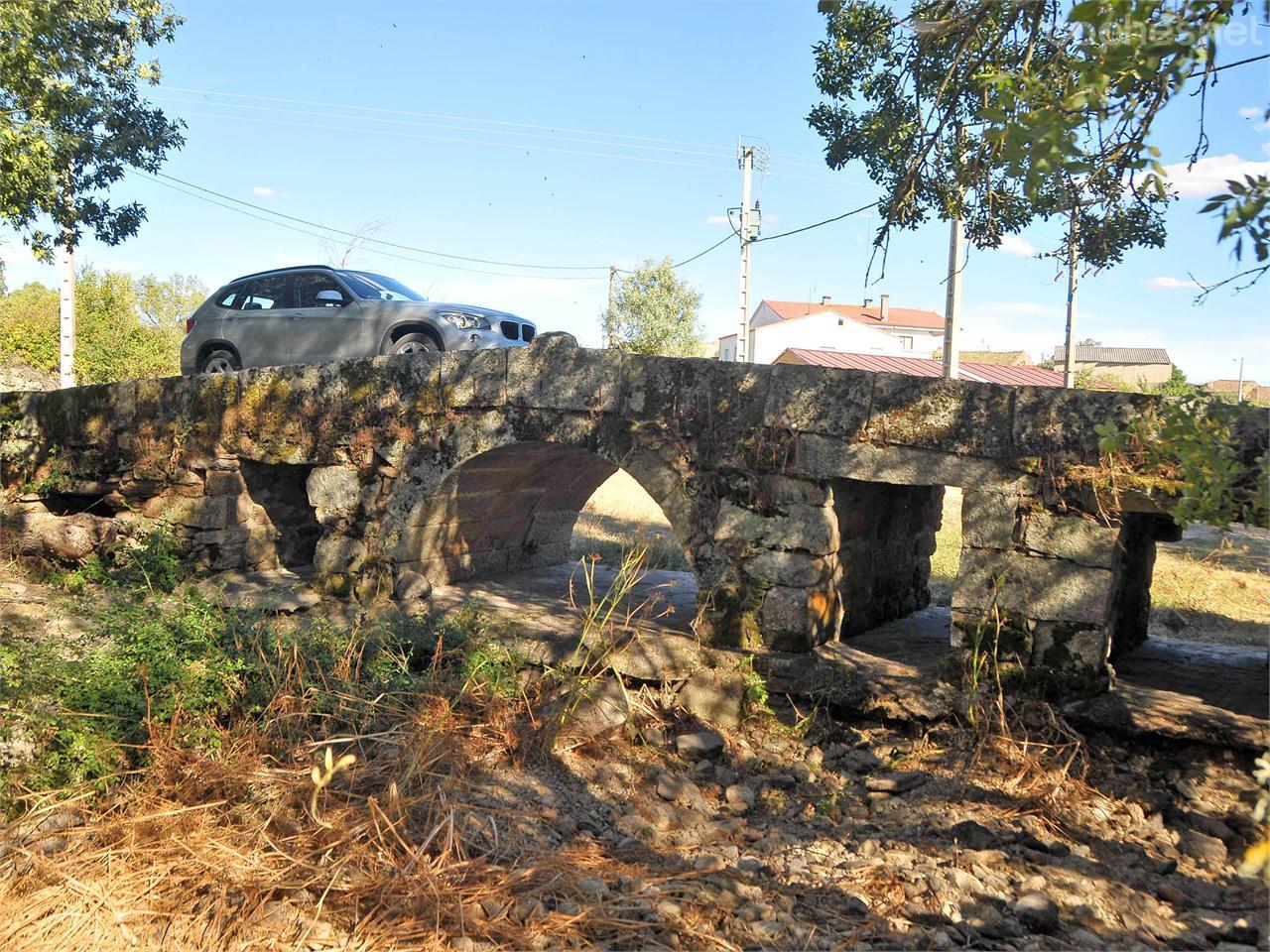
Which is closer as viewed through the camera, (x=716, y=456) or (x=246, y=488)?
(x=716, y=456)

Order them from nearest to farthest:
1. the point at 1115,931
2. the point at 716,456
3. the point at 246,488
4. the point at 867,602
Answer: the point at 1115,931, the point at 716,456, the point at 867,602, the point at 246,488

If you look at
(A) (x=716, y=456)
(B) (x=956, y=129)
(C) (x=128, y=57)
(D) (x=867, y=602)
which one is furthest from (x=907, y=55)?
(C) (x=128, y=57)

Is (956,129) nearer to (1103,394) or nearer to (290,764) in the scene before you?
(1103,394)

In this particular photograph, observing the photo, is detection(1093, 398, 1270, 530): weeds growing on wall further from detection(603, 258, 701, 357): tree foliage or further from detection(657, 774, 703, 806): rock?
detection(603, 258, 701, 357): tree foliage

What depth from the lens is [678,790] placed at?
5.56 meters

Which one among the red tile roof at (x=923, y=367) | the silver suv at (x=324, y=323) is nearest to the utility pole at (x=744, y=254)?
the red tile roof at (x=923, y=367)

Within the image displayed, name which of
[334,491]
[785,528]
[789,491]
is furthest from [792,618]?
[334,491]

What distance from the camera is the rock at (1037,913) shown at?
4141mm

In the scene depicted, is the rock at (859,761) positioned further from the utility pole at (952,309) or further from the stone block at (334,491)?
the utility pole at (952,309)

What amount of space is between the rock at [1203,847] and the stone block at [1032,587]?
1.14 m

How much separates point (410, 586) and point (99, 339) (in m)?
17.1

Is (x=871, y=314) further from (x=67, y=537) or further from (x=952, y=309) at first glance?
(x=67, y=537)

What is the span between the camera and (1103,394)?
5465mm

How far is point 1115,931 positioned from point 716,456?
3428mm
